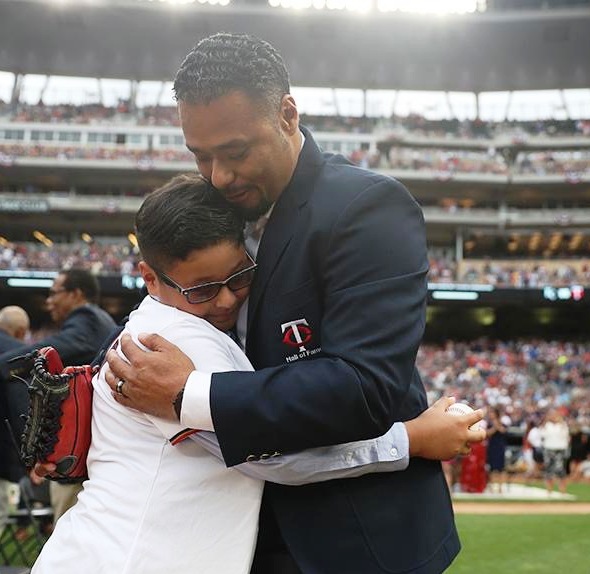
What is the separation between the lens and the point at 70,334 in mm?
5754

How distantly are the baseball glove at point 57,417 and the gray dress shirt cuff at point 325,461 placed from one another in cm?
33

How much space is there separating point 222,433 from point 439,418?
617mm

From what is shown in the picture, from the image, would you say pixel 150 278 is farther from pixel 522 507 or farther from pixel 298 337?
pixel 522 507

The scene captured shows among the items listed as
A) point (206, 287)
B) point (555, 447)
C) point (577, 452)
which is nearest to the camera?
point (206, 287)

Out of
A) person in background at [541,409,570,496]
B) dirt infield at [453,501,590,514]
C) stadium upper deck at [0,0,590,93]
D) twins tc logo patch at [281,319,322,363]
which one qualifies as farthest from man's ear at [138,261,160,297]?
stadium upper deck at [0,0,590,93]

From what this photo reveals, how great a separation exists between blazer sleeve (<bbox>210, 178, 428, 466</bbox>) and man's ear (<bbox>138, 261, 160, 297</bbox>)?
382 mm

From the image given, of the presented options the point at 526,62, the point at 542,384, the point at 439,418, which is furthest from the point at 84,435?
the point at 526,62

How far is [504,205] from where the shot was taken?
149 feet

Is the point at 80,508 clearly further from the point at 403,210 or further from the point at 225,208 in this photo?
the point at 403,210

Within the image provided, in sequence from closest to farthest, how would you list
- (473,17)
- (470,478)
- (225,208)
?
1. (225,208)
2. (470,478)
3. (473,17)

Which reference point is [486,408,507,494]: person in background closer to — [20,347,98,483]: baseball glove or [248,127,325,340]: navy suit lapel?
[248,127,325,340]: navy suit lapel

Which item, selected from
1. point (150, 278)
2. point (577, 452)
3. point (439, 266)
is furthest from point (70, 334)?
point (439, 266)

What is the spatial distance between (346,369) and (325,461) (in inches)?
10.8

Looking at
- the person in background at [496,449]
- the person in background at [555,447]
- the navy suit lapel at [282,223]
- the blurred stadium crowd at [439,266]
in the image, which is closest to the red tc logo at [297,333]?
the navy suit lapel at [282,223]
